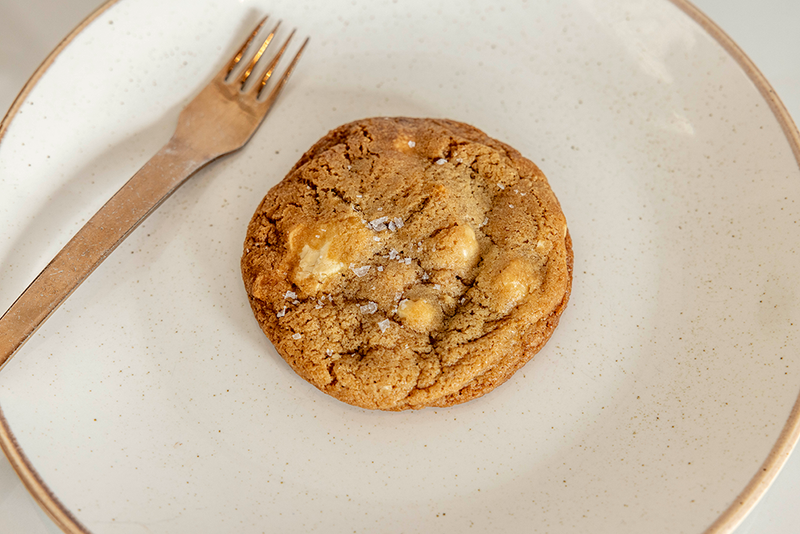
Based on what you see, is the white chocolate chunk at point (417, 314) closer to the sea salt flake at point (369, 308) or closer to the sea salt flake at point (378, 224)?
the sea salt flake at point (369, 308)

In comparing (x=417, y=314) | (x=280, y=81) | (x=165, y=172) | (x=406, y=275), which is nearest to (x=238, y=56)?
(x=280, y=81)

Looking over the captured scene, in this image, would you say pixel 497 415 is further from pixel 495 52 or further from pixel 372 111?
pixel 495 52

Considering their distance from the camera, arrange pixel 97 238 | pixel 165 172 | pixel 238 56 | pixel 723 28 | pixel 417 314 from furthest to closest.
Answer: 1. pixel 723 28
2. pixel 238 56
3. pixel 165 172
4. pixel 97 238
5. pixel 417 314

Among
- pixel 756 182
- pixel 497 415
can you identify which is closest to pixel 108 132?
pixel 497 415

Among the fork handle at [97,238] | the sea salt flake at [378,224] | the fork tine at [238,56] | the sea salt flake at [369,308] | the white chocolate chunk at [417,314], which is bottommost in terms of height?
the fork handle at [97,238]

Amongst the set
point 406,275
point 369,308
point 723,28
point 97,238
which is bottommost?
point 97,238

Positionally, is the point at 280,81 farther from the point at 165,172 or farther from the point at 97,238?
the point at 97,238

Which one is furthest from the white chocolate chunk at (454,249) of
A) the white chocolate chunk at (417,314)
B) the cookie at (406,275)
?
the white chocolate chunk at (417,314)
